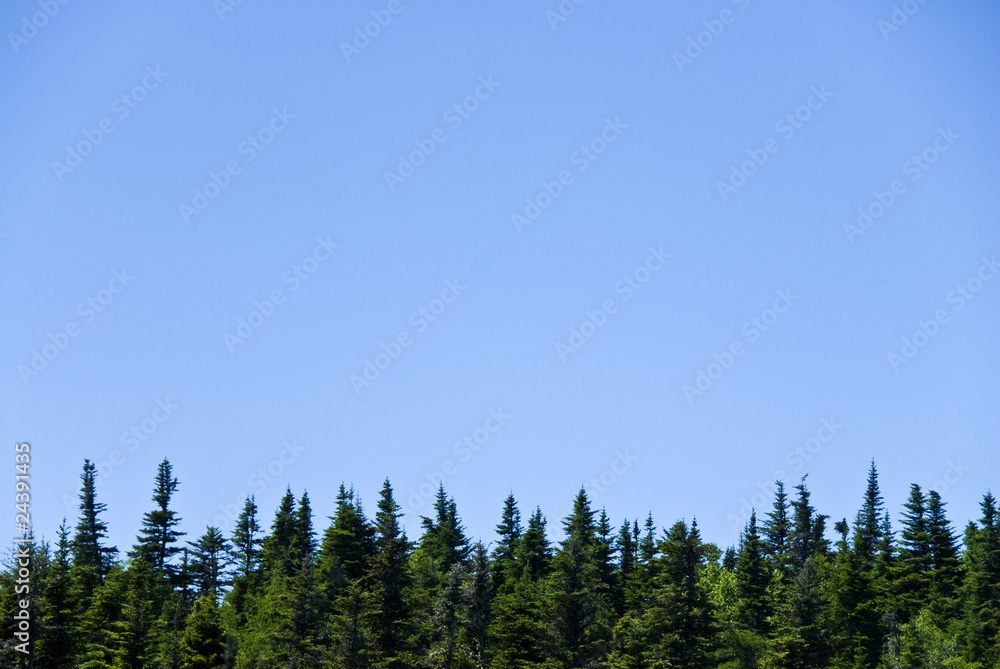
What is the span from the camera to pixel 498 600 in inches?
3752

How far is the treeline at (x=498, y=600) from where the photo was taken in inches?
3246

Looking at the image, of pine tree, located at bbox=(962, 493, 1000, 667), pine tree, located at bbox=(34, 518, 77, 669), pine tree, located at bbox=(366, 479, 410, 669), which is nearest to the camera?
pine tree, located at bbox=(34, 518, 77, 669)

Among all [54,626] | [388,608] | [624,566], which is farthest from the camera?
[624,566]

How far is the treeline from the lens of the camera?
8244cm

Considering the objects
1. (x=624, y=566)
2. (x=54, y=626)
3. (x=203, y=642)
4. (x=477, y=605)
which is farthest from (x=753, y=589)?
(x=54, y=626)

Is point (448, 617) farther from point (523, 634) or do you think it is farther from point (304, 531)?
point (304, 531)

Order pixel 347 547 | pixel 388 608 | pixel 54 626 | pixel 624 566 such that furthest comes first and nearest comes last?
pixel 624 566 < pixel 347 547 < pixel 388 608 < pixel 54 626

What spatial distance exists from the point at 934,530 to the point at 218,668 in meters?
79.1

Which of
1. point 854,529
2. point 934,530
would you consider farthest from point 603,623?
point 854,529

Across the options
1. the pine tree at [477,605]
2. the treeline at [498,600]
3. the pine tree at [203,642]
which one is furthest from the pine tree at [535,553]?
the pine tree at [203,642]

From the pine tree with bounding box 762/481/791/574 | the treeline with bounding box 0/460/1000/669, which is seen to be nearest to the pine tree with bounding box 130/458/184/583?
the treeline with bounding box 0/460/1000/669

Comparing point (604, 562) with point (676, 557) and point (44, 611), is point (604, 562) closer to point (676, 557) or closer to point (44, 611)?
point (676, 557)

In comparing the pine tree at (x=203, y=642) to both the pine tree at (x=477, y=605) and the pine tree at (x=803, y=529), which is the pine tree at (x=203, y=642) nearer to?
the pine tree at (x=477, y=605)

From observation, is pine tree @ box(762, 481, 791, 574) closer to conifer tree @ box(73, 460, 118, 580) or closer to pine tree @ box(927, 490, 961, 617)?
pine tree @ box(927, 490, 961, 617)
